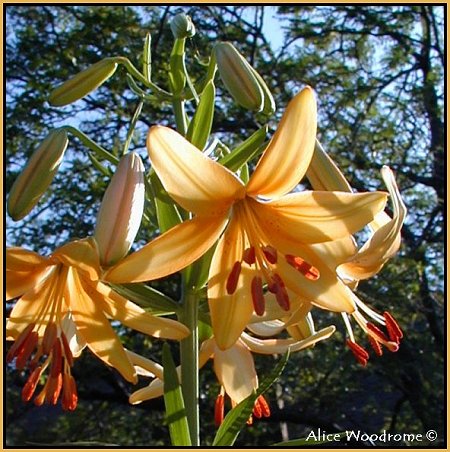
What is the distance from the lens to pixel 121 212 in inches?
24.8

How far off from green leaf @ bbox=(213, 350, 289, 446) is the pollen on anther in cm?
7

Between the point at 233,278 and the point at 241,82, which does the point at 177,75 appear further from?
the point at 233,278

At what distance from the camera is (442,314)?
4539 millimetres

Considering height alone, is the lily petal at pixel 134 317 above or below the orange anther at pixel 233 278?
below

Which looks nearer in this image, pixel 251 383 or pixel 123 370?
pixel 123 370

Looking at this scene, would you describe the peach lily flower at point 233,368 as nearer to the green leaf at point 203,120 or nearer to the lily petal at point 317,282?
the lily petal at point 317,282

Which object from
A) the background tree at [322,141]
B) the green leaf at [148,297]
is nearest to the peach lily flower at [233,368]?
the green leaf at [148,297]

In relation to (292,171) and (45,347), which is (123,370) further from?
(292,171)

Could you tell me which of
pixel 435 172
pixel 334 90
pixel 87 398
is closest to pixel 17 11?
pixel 334 90

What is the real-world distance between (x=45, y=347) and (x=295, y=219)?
0.83 feet

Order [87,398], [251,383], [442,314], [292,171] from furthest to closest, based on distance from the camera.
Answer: [442,314] → [87,398] → [251,383] → [292,171]

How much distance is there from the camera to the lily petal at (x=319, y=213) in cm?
64

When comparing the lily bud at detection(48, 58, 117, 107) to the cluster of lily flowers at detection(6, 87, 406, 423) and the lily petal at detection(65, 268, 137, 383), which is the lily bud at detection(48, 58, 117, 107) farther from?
the lily petal at detection(65, 268, 137, 383)

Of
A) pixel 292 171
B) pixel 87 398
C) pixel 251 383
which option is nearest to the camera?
pixel 292 171
